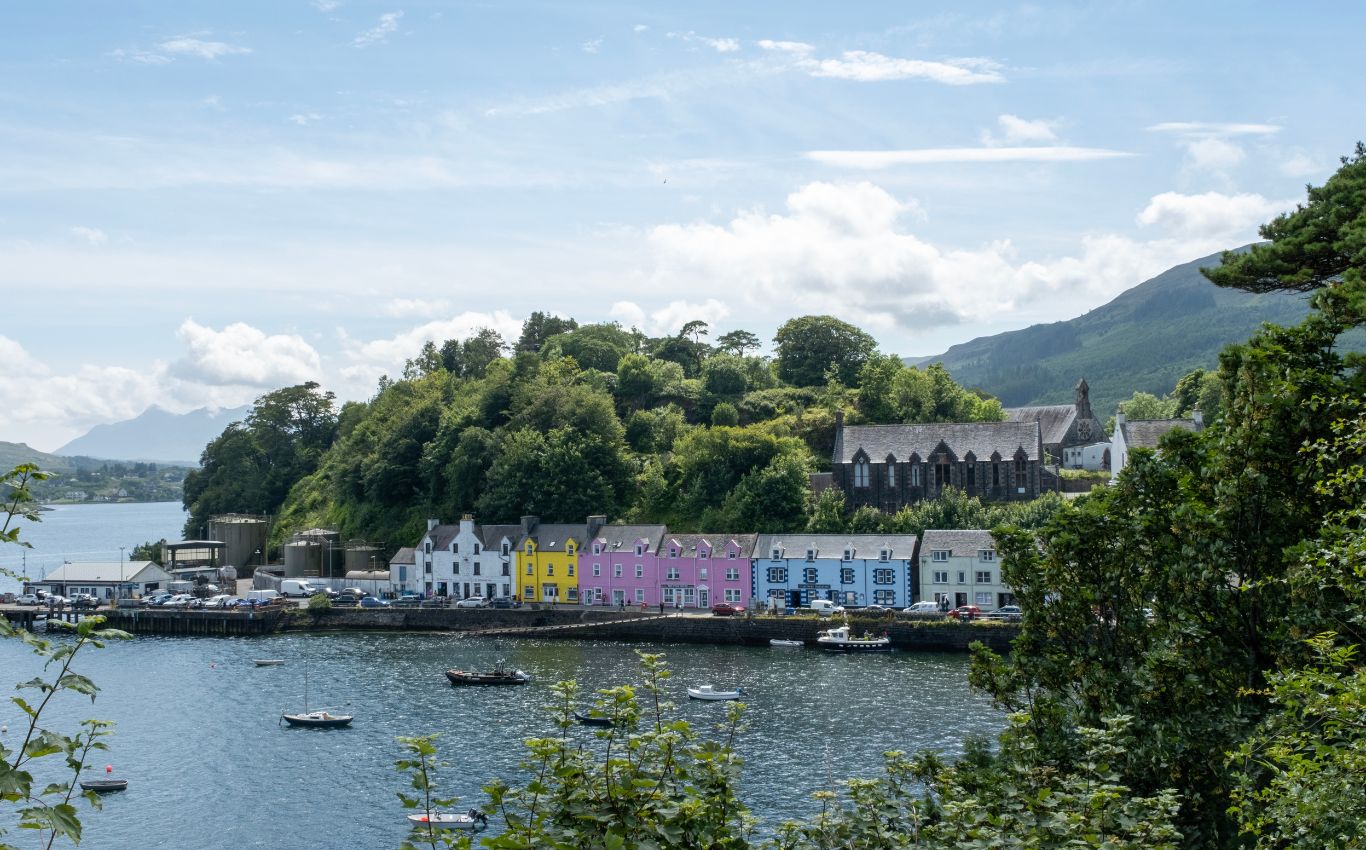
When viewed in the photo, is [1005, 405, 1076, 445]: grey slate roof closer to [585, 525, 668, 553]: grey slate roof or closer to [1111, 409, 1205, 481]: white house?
[1111, 409, 1205, 481]: white house

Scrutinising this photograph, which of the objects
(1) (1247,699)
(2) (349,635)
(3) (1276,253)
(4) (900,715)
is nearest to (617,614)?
(2) (349,635)

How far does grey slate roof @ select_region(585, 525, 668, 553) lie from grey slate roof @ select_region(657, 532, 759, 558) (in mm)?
536

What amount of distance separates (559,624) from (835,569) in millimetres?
16441

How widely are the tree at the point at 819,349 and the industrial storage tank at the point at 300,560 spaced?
4392 centimetres

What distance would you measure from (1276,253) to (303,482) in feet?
342

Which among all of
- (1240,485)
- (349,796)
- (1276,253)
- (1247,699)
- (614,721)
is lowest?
(349,796)

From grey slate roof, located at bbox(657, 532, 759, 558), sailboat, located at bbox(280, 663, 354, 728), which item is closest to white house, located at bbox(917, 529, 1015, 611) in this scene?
grey slate roof, located at bbox(657, 532, 759, 558)

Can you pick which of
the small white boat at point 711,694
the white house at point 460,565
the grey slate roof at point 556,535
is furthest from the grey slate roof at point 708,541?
the small white boat at point 711,694

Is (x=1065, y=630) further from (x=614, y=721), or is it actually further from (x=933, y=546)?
(x=933, y=546)

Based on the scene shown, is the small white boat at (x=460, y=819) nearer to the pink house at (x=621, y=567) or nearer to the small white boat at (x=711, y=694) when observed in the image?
the small white boat at (x=711, y=694)

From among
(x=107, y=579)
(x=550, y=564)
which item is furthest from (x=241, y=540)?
(x=550, y=564)

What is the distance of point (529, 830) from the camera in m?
8.25

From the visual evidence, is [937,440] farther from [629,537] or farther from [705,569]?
[629,537]

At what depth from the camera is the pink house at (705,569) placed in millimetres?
71188
